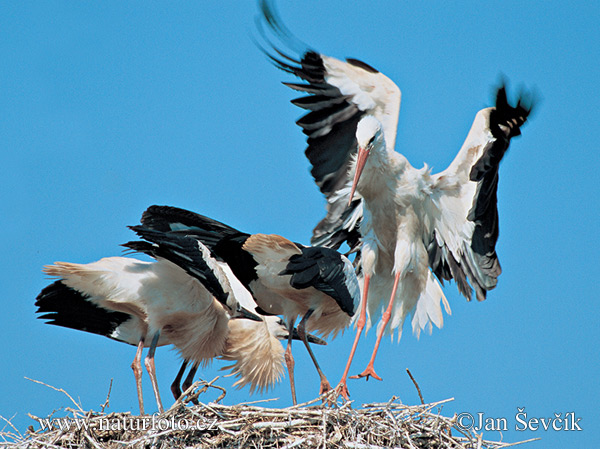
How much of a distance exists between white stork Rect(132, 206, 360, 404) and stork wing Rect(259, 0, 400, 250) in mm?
866

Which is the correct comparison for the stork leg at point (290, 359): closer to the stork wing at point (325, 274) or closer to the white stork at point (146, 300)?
the white stork at point (146, 300)

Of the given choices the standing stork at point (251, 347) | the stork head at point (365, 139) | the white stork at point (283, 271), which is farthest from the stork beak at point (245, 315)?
the stork head at point (365, 139)

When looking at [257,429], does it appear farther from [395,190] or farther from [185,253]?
[395,190]

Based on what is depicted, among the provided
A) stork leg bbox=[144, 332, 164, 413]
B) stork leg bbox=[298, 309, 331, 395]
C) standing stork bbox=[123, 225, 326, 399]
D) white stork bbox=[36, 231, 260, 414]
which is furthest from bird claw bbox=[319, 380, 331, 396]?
stork leg bbox=[144, 332, 164, 413]

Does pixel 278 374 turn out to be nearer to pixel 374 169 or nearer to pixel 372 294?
pixel 372 294

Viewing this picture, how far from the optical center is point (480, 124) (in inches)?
296

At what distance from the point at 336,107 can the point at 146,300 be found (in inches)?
84.3

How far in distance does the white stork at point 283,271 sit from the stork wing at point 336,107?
87cm

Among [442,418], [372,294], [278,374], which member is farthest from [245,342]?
[442,418]

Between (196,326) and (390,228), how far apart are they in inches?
67.5

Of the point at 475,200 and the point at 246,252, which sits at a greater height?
the point at 475,200

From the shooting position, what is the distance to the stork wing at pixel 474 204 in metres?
7.42

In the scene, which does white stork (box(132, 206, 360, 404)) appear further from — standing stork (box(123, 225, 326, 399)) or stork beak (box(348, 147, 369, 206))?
Result: stork beak (box(348, 147, 369, 206))

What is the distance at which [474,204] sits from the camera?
298 inches
